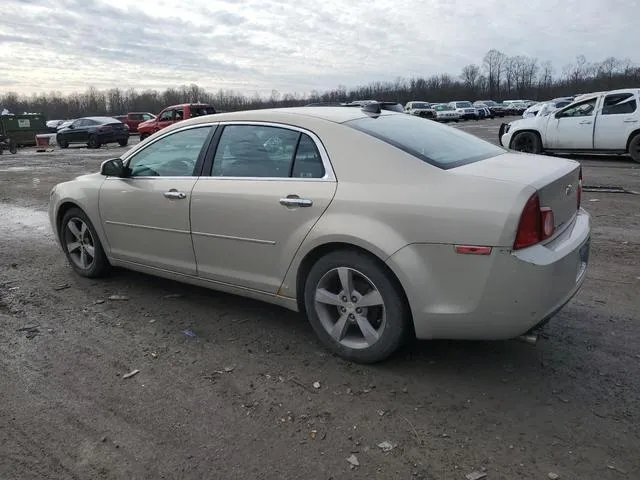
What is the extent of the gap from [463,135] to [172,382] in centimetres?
281

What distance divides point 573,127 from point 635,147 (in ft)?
4.85

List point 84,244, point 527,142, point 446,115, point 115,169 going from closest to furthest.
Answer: point 115,169 < point 84,244 < point 527,142 < point 446,115

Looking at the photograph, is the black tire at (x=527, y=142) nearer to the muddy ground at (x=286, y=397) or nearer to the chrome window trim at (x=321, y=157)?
the muddy ground at (x=286, y=397)

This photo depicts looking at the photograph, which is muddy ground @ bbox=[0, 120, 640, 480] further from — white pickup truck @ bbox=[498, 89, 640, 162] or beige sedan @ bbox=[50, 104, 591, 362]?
white pickup truck @ bbox=[498, 89, 640, 162]

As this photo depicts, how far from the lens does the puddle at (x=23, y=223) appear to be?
760cm

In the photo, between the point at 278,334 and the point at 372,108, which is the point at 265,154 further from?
the point at 278,334

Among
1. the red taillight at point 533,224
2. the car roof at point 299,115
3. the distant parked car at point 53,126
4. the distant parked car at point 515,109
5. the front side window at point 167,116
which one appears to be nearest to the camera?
the red taillight at point 533,224

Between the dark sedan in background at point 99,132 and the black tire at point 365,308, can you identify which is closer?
the black tire at point 365,308

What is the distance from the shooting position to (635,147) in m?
13.1

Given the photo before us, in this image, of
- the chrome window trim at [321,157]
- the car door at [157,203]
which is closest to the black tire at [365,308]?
the chrome window trim at [321,157]

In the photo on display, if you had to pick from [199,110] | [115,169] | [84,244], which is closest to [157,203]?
[115,169]

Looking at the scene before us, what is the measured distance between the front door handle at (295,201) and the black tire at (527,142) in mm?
12157

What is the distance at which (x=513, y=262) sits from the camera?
2795mm


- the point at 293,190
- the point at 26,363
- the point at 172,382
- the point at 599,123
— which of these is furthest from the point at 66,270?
the point at 599,123
